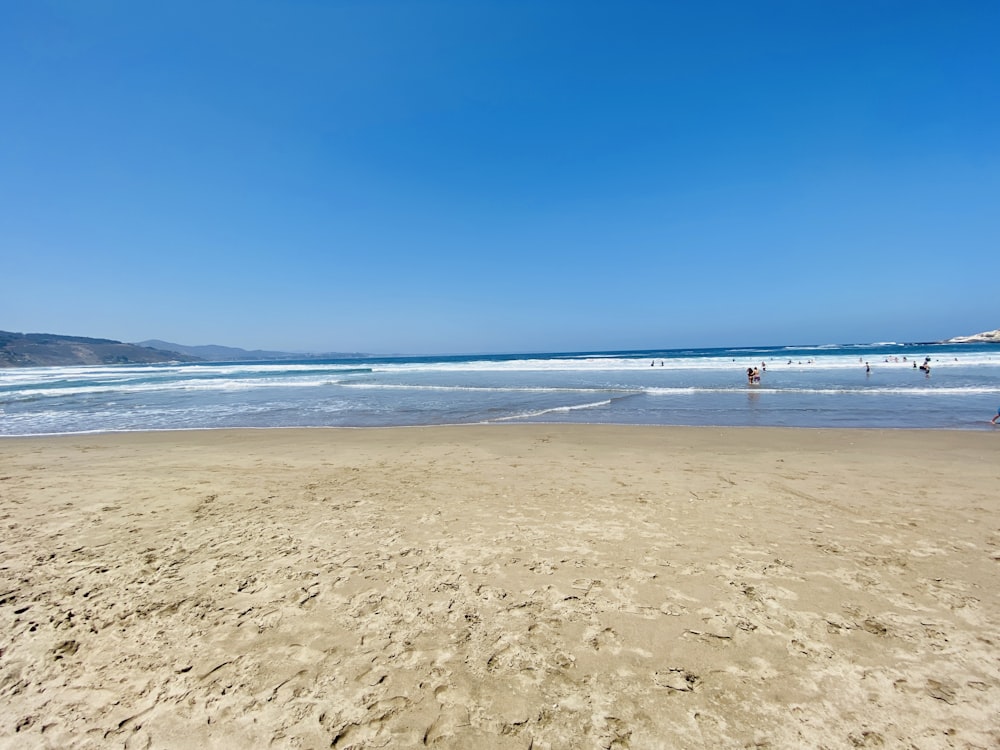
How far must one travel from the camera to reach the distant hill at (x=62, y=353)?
380ft

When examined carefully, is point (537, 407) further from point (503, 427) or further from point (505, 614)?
point (505, 614)

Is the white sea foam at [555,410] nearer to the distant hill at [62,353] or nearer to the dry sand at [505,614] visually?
the dry sand at [505,614]

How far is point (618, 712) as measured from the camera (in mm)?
2508

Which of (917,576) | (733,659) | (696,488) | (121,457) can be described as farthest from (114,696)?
(121,457)

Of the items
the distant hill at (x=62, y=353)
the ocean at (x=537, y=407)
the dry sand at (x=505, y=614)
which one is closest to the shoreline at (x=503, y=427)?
the ocean at (x=537, y=407)

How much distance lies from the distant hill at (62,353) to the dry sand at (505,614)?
15163cm

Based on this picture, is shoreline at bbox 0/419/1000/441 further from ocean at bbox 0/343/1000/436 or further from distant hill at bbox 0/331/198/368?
distant hill at bbox 0/331/198/368

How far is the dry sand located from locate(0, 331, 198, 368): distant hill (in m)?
152

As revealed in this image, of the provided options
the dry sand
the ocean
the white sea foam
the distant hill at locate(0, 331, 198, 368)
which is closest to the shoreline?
the ocean

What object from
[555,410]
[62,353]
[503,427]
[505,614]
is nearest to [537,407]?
[555,410]

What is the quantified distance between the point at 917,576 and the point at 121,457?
44.2 feet

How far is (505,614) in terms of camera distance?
3447 mm

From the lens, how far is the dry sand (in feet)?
8.11

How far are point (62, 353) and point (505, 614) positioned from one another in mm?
185293
